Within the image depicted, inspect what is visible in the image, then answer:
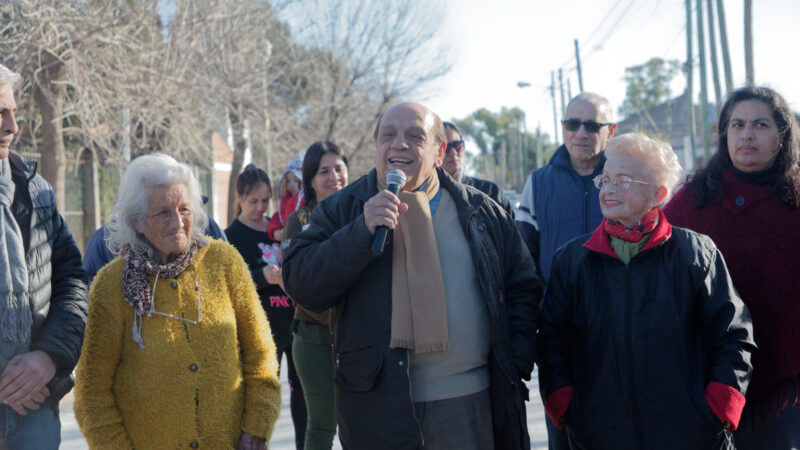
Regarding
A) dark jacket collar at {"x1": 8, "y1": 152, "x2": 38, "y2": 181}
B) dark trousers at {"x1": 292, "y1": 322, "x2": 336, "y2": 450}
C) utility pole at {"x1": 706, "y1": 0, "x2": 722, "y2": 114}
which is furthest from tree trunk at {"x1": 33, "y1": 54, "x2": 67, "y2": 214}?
utility pole at {"x1": 706, "y1": 0, "x2": 722, "y2": 114}

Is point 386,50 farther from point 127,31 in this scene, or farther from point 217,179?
point 127,31

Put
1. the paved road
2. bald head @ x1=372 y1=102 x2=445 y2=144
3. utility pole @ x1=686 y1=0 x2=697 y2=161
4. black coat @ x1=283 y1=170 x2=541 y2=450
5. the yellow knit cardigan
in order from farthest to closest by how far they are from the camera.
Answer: utility pole @ x1=686 y1=0 x2=697 y2=161 → the paved road → bald head @ x1=372 y1=102 x2=445 y2=144 → the yellow knit cardigan → black coat @ x1=283 y1=170 x2=541 y2=450

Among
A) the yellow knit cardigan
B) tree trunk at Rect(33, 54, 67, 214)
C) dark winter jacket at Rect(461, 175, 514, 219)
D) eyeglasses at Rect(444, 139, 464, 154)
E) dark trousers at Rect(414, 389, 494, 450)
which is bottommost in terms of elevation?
dark trousers at Rect(414, 389, 494, 450)

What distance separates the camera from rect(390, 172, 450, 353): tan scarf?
260cm

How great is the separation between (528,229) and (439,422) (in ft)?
5.57

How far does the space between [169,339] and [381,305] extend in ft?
2.74

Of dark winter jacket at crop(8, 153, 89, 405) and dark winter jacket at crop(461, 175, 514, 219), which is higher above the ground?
dark winter jacket at crop(461, 175, 514, 219)

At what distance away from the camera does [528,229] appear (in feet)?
13.4

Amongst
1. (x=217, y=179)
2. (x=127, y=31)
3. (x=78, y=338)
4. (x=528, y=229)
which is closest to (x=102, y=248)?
(x=78, y=338)

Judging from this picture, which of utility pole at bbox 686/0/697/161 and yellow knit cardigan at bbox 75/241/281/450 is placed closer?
yellow knit cardigan at bbox 75/241/281/450

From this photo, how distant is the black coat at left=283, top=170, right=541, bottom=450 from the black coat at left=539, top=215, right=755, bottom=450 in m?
0.24

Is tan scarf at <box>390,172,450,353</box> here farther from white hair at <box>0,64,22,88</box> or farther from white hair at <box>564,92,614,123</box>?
white hair at <box>564,92,614,123</box>

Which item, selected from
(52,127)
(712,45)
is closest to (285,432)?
(52,127)

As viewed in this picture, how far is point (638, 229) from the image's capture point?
286 cm
